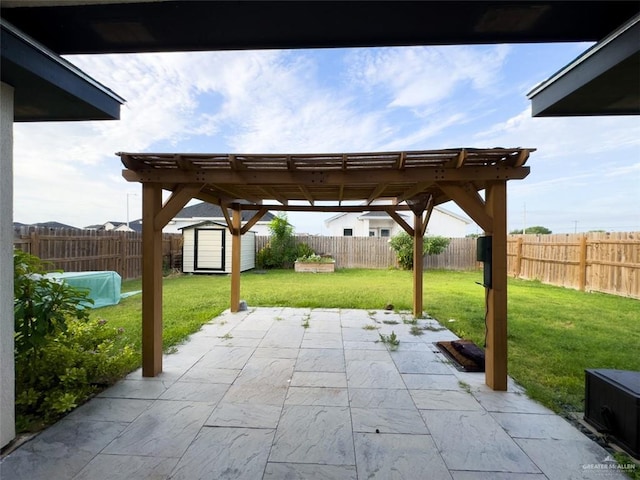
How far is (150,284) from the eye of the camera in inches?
129

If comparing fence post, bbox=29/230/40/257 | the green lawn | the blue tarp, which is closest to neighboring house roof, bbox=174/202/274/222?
the green lawn

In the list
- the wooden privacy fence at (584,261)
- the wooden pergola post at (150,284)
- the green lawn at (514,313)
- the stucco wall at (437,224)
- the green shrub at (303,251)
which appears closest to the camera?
the wooden pergola post at (150,284)

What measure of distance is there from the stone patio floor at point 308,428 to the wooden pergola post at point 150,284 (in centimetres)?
22

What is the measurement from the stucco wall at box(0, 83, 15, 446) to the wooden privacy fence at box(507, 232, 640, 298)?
36.1 feet

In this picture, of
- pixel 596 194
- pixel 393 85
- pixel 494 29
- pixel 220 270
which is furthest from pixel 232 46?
pixel 596 194

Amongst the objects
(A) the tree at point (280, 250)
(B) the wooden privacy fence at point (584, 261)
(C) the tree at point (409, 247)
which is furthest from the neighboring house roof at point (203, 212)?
(B) the wooden privacy fence at point (584, 261)

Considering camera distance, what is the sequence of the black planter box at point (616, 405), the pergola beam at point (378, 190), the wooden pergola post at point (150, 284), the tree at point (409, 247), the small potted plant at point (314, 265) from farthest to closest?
1. the tree at point (409, 247)
2. the small potted plant at point (314, 265)
3. the pergola beam at point (378, 190)
4. the wooden pergola post at point (150, 284)
5. the black planter box at point (616, 405)

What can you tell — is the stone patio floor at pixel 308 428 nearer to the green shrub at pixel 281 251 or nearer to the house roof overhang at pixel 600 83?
the house roof overhang at pixel 600 83

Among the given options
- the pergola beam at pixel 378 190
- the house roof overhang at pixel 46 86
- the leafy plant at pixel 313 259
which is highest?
the house roof overhang at pixel 46 86

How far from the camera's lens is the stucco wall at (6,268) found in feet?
6.73

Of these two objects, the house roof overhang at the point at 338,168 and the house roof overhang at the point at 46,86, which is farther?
the house roof overhang at the point at 338,168

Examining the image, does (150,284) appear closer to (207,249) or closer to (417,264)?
(417,264)

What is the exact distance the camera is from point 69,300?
267 cm

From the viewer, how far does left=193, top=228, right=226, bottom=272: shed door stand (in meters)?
12.1
